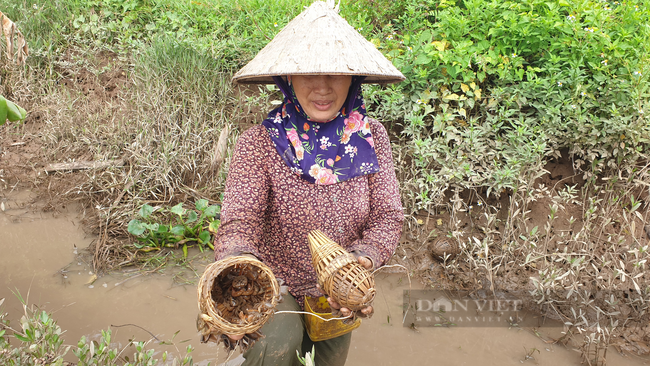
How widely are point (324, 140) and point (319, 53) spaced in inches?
14.8

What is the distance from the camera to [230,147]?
3924mm

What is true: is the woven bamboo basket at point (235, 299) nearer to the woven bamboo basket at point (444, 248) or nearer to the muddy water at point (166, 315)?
the muddy water at point (166, 315)

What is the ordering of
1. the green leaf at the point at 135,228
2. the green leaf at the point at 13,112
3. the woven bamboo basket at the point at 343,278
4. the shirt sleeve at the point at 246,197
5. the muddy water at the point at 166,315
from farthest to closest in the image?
the green leaf at the point at 135,228 → the muddy water at the point at 166,315 → the shirt sleeve at the point at 246,197 → the woven bamboo basket at the point at 343,278 → the green leaf at the point at 13,112

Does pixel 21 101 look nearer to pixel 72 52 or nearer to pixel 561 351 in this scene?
pixel 72 52

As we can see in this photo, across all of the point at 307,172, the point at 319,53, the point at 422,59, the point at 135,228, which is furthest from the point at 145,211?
the point at 422,59

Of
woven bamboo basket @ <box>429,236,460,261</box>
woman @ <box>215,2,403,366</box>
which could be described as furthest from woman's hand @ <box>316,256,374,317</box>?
woven bamboo basket @ <box>429,236,460,261</box>

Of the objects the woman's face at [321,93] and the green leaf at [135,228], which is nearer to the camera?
the woman's face at [321,93]

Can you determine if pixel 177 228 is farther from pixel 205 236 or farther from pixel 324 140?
pixel 324 140

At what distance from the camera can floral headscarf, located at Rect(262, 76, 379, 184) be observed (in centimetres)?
188

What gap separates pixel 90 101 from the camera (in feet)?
14.6

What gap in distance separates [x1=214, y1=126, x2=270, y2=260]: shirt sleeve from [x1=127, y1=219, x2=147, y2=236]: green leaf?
1.76 meters

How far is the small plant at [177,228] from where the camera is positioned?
3410 millimetres

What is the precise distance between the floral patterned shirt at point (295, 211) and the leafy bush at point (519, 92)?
1.34m

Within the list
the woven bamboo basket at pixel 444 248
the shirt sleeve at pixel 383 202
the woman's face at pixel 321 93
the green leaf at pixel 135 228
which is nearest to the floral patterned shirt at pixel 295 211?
the shirt sleeve at pixel 383 202
